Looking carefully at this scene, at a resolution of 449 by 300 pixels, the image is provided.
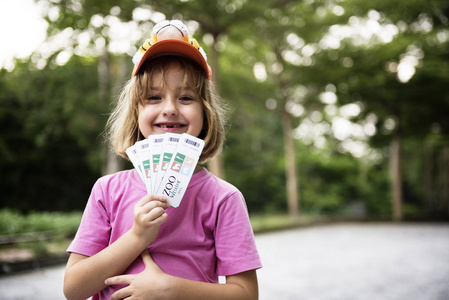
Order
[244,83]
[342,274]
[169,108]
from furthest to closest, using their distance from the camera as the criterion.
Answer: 1. [244,83]
2. [342,274]
3. [169,108]

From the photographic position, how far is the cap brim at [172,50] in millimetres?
1357

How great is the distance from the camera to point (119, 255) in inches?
46.3

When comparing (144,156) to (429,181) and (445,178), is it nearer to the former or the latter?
(445,178)

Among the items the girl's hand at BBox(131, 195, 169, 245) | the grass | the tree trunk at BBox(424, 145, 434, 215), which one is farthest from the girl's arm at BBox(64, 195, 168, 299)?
the tree trunk at BBox(424, 145, 434, 215)

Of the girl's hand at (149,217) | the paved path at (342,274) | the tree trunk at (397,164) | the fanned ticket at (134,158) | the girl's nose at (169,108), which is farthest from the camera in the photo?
the tree trunk at (397,164)

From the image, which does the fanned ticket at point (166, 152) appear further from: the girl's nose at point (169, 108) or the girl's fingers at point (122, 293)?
the girl's fingers at point (122, 293)

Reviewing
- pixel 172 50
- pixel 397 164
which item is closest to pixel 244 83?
→ pixel 397 164

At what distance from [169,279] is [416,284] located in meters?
7.18

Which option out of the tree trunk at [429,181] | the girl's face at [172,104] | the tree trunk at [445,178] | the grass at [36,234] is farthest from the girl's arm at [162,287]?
the tree trunk at [429,181]

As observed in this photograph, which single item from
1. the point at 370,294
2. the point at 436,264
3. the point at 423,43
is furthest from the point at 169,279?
the point at 423,43

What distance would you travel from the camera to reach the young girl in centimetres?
117

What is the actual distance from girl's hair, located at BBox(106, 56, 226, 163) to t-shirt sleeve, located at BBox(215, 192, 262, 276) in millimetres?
296

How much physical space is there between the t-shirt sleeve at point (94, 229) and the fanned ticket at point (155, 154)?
0.87 feet

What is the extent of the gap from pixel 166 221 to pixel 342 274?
7.47 meters
